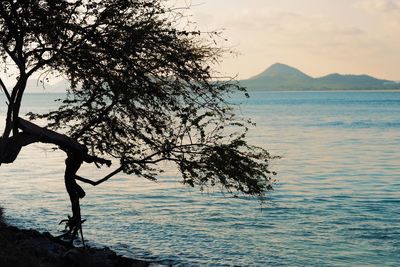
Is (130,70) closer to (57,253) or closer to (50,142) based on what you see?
(50,142)

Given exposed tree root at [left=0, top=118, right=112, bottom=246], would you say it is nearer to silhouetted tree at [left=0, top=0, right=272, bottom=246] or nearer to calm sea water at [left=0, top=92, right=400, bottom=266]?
silhouetted tree at [left=0, top=0, right=272, bottom=246]

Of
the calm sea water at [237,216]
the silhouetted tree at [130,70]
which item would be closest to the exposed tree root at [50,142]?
the silhouetted tree at [130,70]

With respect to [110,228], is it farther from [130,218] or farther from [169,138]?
[169,138]

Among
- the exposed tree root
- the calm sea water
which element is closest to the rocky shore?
the exposed tree root

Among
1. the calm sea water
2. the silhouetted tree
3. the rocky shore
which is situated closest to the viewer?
the silhouetted tree

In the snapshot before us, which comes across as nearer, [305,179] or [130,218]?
[130,218]

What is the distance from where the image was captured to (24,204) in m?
35.3

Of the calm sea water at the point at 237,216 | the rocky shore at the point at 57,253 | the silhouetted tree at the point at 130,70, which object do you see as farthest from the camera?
the calm sea water at the point at 237,216

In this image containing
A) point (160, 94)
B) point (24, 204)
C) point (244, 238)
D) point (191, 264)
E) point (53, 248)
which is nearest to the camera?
point (160, 94)

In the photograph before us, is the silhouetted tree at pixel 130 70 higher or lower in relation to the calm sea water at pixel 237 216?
higher

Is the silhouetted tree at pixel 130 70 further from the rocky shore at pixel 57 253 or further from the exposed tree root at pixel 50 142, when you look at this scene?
the rocky shore at pixel 57 253

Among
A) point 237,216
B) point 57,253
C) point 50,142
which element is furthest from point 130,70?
point 237,216

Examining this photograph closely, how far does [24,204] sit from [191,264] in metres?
16.2

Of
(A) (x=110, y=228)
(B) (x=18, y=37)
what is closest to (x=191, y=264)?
(A) (x=110, y=228)
